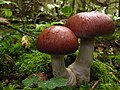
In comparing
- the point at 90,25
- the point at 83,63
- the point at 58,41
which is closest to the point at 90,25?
the point at 90,25

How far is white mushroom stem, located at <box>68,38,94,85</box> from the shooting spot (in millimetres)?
2151

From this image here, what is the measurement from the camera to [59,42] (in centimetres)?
178

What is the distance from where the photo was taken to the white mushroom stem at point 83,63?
215cm

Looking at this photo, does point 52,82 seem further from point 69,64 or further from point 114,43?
point 114,43

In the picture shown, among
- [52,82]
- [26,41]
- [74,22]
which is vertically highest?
[74,22]

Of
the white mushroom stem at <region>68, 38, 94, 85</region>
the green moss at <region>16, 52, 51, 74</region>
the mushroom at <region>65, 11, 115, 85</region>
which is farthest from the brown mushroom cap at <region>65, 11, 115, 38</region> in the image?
the green moss at <region>16, 52, 51, 74</region>

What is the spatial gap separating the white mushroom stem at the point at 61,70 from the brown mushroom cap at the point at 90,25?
288 mm

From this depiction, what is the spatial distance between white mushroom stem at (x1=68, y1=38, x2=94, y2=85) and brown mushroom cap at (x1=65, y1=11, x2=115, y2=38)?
0.24 metres

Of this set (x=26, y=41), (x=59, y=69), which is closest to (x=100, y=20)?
(x=59, y=69)

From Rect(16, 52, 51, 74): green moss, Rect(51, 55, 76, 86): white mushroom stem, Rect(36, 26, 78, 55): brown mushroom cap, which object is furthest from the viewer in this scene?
Rect(16, 52, 51, 74): green moss

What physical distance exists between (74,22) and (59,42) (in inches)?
10.6

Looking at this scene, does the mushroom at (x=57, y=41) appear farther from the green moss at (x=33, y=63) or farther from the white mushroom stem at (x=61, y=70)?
the green moss at (x=33, y=63)

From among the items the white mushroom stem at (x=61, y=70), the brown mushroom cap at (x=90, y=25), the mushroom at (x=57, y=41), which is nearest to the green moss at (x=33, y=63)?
the white mushroom stem at (x=61, y=70)

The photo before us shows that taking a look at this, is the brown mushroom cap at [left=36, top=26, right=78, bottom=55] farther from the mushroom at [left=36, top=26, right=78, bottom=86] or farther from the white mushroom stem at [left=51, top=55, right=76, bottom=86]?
the white mushroom stem at [left=51, top=55, right=76, bottom=86]
